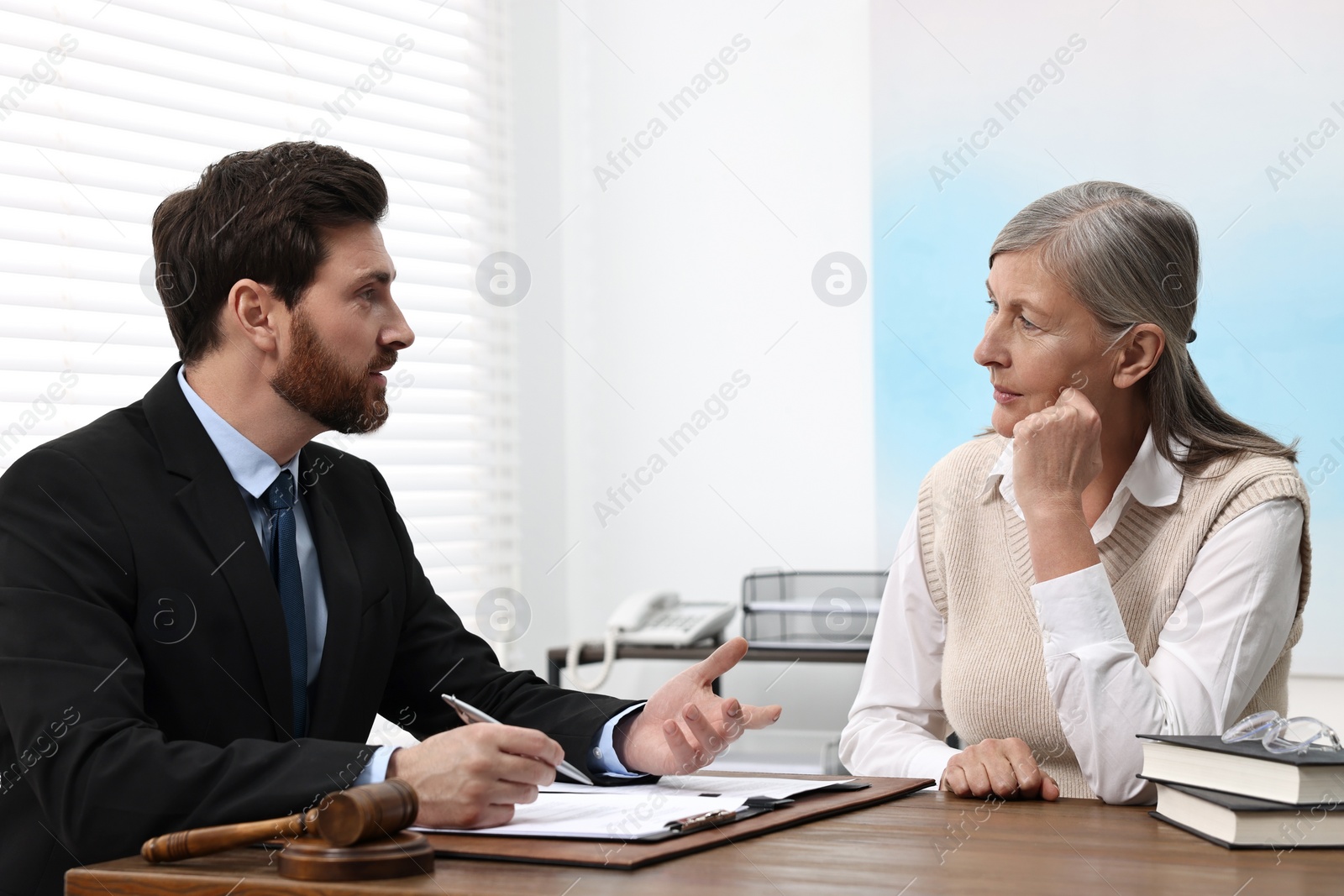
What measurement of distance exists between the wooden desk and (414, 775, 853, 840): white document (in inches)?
3.3

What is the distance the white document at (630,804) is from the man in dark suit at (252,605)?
4 centimetres

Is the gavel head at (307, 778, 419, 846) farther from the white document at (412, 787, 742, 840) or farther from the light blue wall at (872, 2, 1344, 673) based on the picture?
the light blue wall at (872, 2, 1344, 673)

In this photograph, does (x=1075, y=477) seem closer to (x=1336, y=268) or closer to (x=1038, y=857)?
(x=1038, y=857)

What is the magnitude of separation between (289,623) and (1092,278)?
1106 mm

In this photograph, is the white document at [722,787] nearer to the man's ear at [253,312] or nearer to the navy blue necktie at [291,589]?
the navy blue necktie at [291,589]

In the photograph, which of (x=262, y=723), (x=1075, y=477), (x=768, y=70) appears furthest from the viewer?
(x=768, y=70)

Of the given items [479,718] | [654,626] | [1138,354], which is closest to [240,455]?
[479,718]

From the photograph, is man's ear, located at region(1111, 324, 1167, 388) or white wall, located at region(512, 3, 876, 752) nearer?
man's ear, located at region(1111, 324, 1167, 388)

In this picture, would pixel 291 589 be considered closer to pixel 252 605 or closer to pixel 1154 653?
pixel 252 605

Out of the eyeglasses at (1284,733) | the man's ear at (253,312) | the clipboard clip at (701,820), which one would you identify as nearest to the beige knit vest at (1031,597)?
the eyeglasses at (1284,733)

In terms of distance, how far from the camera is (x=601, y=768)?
141 centimetres

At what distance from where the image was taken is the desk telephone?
2.84 metres

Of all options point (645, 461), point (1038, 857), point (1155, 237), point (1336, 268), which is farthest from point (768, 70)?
point (1038, 857)

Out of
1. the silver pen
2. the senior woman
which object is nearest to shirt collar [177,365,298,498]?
the silver pen
